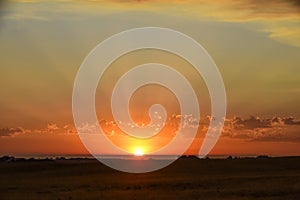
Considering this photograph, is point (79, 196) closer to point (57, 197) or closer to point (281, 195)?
point (57, 197)

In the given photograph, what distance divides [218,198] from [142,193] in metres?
5.32

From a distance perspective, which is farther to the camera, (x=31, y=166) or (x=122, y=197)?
(x=31, y=166)

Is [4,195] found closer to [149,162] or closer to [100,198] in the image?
[100,198]

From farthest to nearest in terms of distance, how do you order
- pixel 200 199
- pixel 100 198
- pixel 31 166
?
pixel 31 166, pixel 100 198, pixel 200 199

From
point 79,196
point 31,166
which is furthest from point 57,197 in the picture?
point 31,166

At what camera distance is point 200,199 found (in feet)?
105

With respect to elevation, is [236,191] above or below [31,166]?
below

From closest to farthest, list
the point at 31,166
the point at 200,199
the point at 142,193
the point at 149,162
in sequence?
1. the point at 200,199
2. the point at 142,193
3. the point at 31,166
4. the point at 149,162

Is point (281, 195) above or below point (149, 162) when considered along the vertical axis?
below

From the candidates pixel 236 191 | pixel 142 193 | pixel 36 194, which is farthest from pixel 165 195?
pixel 36 194

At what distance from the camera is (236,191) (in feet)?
123

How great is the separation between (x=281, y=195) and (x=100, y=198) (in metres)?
9.18

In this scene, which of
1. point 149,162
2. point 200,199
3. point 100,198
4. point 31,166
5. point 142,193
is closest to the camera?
point 200,199

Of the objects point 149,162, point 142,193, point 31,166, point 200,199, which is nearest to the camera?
point 200,199
